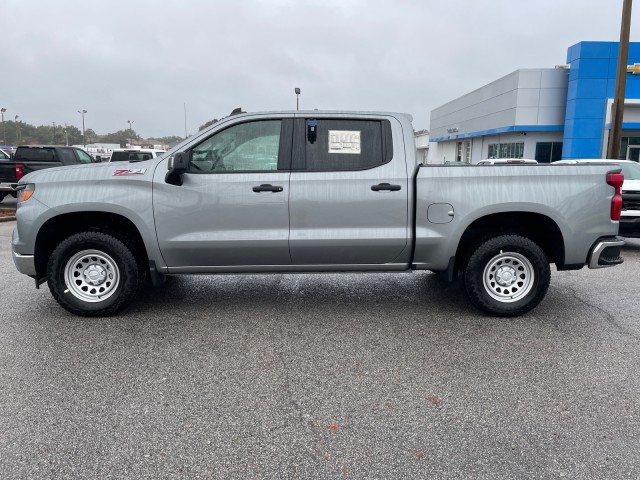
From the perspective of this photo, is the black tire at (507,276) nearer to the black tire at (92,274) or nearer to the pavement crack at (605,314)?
the pavement crack at (605,314)

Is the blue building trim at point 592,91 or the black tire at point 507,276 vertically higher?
the blue building trim at point 592,91

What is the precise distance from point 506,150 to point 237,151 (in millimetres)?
36306

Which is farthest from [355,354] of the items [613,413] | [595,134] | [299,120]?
[595,134]

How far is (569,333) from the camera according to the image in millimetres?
4941

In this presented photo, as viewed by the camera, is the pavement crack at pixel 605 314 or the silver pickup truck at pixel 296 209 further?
the silver pickup truck at pixel 296 209

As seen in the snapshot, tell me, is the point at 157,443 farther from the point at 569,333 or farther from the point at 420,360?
the point at 569,333

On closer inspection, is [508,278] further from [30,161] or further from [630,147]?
[630,147]

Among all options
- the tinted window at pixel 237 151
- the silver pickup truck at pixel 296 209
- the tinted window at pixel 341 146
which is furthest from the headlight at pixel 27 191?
the tinted window at pixel 341 146

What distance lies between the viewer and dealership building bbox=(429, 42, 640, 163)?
3050cm

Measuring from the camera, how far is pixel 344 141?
527cm

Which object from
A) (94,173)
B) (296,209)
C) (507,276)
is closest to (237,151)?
(296,209)

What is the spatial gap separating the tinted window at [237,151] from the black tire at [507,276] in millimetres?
2251

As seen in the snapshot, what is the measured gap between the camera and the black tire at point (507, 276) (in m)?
5.26

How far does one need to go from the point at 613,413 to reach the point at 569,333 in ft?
5.38
